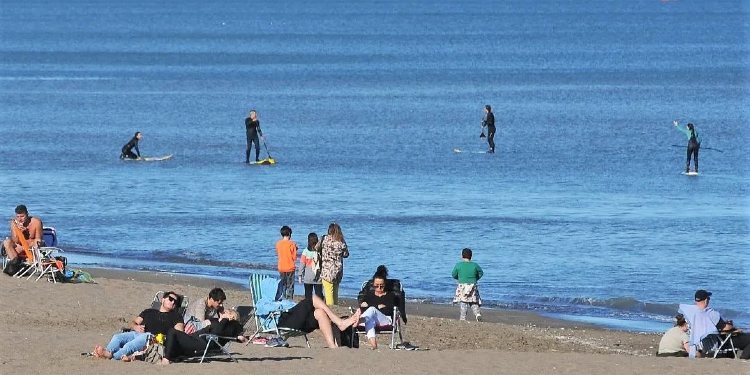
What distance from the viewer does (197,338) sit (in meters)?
15.3

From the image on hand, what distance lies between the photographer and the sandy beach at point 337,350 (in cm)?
1534

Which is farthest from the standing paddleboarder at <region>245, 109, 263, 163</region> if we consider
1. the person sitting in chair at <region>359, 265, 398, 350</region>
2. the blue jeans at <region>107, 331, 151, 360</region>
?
the blue jeans at <region>107, 331, 151, 360</region>

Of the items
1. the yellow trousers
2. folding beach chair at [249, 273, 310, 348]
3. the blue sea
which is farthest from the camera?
the blue sea

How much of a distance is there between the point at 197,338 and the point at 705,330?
547 centimetres

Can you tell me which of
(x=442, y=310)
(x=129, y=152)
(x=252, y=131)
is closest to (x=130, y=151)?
(x=129, y=152)

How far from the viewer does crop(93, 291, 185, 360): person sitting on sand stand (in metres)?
15.3

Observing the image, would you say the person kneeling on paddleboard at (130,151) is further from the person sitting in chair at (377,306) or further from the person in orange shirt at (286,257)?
the person sitting in chair at (377,306)

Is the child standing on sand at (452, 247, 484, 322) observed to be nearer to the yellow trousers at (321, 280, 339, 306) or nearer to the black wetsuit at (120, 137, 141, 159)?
the yellow trousers at (321, 280, 339, 306)

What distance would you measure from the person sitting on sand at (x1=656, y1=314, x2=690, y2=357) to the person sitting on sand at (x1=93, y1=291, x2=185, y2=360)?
5324 mm

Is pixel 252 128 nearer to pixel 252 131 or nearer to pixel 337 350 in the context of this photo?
pixel 252 131

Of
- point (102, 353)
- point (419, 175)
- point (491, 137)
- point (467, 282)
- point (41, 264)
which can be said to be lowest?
point (102, 353)

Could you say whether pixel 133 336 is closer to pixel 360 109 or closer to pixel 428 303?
pixel 428 303

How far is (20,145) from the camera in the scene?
46.5m

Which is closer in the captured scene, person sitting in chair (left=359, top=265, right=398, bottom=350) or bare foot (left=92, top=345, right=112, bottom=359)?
bare foot (left=92, top=345, right=112, bottom=359)
